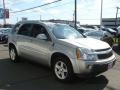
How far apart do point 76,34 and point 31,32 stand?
1.66 metres

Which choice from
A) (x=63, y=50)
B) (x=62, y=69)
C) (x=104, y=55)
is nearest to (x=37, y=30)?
(x=63, y=50)

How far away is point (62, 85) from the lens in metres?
6.64

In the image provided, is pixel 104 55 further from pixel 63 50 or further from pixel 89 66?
pixel 63 50

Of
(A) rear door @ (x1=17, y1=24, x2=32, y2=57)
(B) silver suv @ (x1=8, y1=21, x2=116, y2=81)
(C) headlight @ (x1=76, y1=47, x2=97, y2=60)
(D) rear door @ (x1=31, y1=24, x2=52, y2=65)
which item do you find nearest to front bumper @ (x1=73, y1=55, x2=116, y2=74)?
(B) silver suv @ (x1=8, y1=21, x2=116, y2=81)

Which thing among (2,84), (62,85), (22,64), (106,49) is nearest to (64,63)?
(62,85)

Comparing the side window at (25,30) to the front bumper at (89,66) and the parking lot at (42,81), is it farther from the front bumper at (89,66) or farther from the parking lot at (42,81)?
the front bumper at (89,66)

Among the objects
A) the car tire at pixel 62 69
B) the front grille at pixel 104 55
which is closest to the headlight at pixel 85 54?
the front grille at pixel 104 55

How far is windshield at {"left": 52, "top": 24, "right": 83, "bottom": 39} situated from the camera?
7582 mm

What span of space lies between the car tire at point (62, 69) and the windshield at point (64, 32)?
2.70 ft

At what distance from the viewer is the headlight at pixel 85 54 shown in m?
6.42

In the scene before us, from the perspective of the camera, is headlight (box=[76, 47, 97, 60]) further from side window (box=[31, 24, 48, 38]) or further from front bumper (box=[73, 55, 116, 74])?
side window (box=[31, 24, 48, 38])

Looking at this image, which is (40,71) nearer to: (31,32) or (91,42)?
(31,32)

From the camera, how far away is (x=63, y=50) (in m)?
6.87

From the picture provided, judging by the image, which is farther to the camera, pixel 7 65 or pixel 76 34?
pixel 7 65
